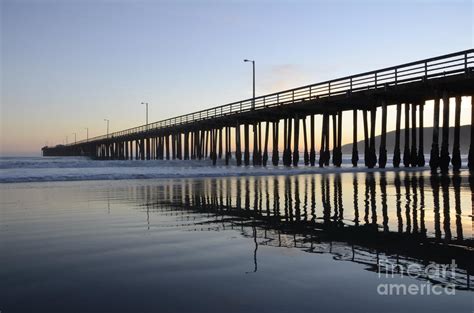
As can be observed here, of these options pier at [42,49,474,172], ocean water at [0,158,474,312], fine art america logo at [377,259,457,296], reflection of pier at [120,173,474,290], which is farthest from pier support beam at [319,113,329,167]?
fine art america logo at [377,259,457,296]

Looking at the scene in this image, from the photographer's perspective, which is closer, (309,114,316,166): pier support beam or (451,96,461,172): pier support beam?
(451,96,461,172): pier support beam

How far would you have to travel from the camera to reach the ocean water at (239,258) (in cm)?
315

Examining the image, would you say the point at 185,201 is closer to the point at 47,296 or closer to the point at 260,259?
the point at 260,259

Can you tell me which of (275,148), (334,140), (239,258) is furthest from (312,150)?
(239,258)

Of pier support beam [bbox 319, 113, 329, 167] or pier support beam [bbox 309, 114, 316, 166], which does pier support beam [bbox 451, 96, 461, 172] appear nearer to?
pier support beam [bbox 319, 113, 329, 167]

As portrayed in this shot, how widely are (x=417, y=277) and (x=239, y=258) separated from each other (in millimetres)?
1712

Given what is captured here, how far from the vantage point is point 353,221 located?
6875mm

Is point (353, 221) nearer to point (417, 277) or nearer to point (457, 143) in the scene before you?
point (417, 277)

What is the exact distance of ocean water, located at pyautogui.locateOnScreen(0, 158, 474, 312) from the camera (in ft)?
10.3

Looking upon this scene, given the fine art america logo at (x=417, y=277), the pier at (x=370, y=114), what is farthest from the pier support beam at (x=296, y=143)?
the fine art america logo at (x=417, y=277)

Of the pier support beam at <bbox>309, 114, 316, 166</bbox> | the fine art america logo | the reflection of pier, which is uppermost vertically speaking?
the pier support beam at <bbox>309, 114, 316, 166</bbox>

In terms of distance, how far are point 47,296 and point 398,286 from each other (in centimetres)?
274

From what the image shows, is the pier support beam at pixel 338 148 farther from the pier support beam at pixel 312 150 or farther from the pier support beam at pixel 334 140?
the pier support beam at pixel 312 150

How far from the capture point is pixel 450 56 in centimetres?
1970
